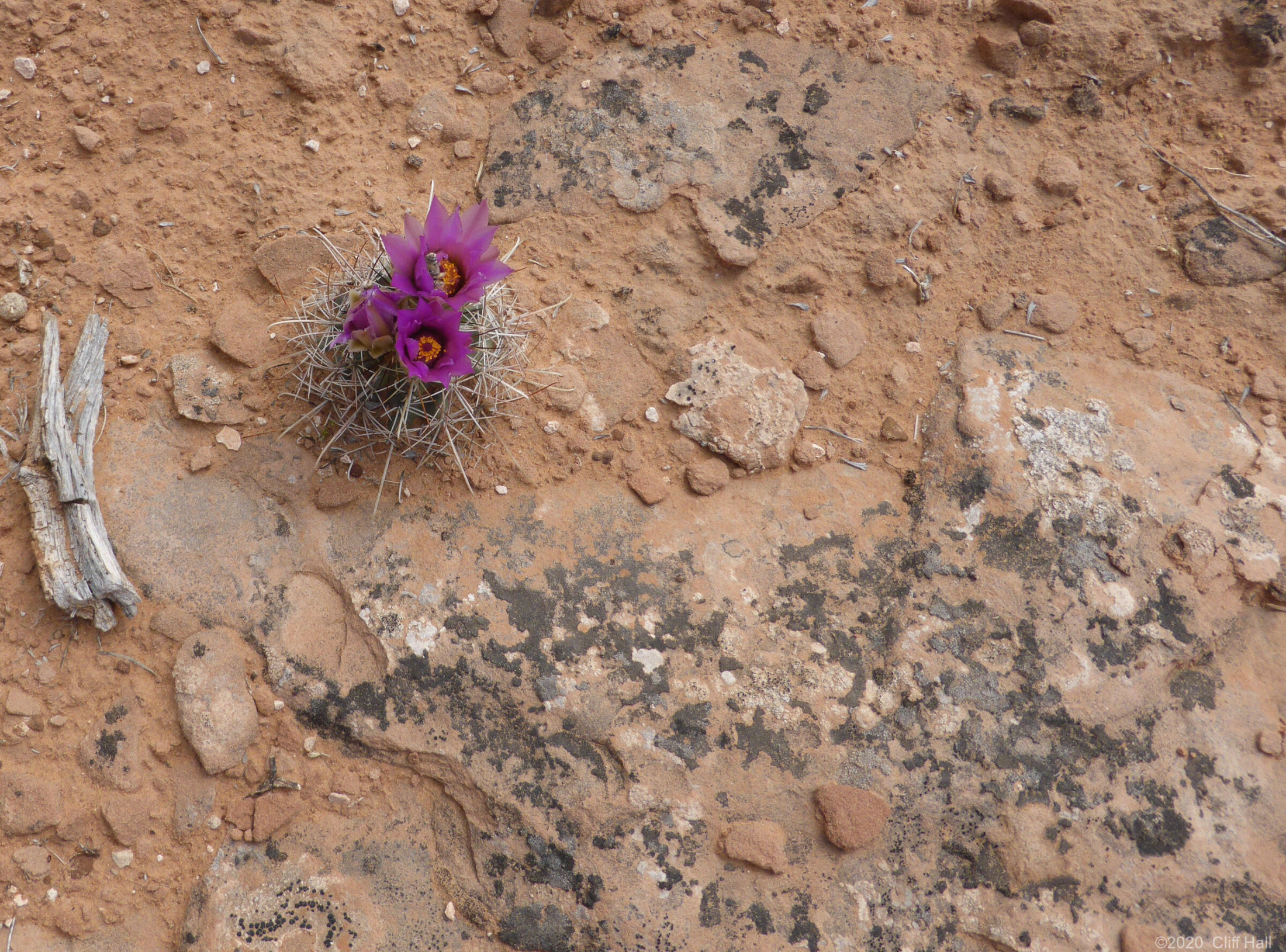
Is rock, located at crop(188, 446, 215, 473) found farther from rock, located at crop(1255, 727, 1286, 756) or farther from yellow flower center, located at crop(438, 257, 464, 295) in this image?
rock, located at crop(1255, 727, 1286, 756)

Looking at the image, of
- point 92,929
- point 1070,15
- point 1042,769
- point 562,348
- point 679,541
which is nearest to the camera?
point 92,929

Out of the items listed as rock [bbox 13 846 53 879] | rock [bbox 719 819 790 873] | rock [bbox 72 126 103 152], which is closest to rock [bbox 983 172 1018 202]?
rock [bbox 719 819 790 873]

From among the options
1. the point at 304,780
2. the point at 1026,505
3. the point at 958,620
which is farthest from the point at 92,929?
the point at 1026,505

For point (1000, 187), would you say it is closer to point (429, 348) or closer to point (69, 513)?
point (429, 348)

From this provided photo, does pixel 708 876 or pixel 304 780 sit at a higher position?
pixel 708 876

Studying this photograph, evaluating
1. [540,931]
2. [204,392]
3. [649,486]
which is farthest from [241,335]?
[540,931]

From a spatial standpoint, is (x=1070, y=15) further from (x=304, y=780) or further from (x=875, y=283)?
(x=304, y=780)

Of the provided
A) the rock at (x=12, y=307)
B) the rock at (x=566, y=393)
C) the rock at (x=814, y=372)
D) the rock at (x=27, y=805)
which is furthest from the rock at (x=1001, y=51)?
the rock at (x=27, y=805)
